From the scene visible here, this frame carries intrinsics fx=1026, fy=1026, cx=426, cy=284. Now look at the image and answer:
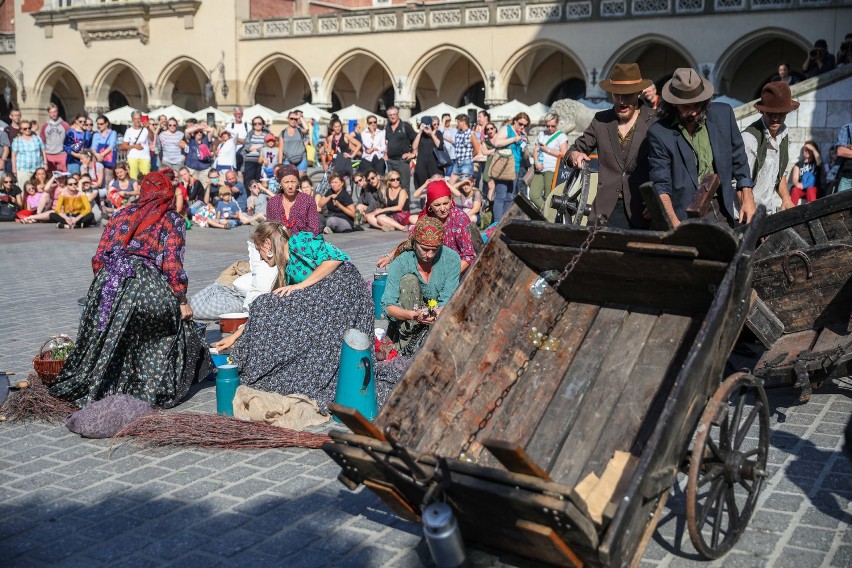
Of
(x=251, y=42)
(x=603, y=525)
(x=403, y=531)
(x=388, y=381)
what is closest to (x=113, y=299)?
(x=388, y=381)

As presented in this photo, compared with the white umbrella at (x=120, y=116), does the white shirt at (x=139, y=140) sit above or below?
below

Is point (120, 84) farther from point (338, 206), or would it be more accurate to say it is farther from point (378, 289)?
point (378, 289)

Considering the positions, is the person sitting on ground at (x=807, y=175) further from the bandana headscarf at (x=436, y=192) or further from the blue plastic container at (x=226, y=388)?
the blue plastic container at (x=226, y=388)

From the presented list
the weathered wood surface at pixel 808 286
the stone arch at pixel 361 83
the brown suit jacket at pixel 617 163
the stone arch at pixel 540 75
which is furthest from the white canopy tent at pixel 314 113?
the weathered wood surface at pixel 808 286

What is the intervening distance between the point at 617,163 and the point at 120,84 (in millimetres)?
42334

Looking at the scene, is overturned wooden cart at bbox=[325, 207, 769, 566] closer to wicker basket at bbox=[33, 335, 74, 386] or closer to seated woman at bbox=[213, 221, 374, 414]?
seated woman at bbox=[213, 221, 374, 414]

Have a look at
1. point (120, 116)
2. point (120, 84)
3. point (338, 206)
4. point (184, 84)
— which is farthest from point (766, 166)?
point (120, 84)

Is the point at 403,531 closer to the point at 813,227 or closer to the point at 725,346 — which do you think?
the point at 725,346

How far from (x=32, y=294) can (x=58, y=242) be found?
567 cm

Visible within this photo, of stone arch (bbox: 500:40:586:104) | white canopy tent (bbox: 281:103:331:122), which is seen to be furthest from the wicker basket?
stone arch (bbox: 500:40:586:104)

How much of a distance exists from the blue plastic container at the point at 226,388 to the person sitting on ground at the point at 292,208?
1.52 metres

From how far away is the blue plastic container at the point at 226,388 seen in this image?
20.9ft

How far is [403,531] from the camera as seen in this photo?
14.9ft

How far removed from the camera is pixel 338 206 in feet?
55.8
